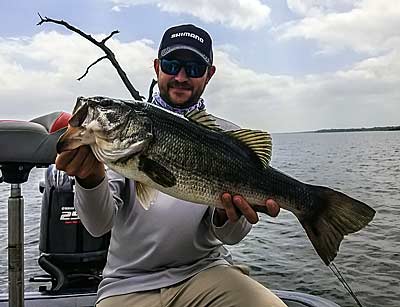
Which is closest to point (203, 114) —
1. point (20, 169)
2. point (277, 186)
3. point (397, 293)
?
point (277, 186)

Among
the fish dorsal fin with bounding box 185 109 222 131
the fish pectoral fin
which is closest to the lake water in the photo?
the fish dorsal fin with bounding box 185 109 222 131

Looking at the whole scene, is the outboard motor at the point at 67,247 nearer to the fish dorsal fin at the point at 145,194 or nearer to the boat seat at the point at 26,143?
the boat seat at the point at 26,143

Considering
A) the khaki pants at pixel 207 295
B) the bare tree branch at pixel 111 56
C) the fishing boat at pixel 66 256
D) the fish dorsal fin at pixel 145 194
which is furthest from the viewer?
the bare tree branch at pixel 111 56

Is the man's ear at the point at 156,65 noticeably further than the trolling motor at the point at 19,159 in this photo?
Yes

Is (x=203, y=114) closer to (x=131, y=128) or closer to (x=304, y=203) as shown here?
(x=131, y=128)

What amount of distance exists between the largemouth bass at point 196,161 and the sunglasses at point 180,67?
31.9 inches

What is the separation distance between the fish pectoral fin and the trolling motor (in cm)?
73

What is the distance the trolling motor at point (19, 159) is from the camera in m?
3.00

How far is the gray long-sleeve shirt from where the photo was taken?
2.98 meters

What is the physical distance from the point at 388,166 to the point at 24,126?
94.4ft

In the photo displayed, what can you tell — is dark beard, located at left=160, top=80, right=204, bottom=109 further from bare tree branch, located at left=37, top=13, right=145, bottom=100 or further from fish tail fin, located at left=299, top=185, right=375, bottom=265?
bare tree branch, located at left=37, top=13, right=145, bottom=100

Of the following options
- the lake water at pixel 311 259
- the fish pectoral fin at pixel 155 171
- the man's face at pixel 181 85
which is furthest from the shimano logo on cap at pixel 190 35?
the lake water at pixel 311 259

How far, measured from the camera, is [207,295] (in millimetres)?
2895

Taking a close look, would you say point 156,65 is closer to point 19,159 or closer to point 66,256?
point 19,159
